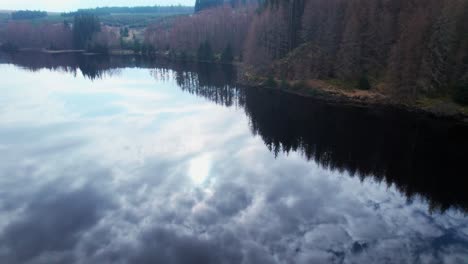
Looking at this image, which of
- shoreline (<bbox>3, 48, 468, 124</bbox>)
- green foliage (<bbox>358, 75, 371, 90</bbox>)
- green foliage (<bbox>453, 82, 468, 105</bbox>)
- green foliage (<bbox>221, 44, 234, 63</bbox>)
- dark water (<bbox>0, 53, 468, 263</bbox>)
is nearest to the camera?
dark water (<bbox>0, 53, 468, 263</bbox>)

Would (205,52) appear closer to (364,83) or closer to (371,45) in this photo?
(371,45)

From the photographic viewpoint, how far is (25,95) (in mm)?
75312

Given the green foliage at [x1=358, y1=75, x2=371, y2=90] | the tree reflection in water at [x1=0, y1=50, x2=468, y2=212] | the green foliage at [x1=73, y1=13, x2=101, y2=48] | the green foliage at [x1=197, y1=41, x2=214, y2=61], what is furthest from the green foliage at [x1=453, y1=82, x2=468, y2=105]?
the green foliage at [x1=73, y1=13, x2=101, y2=48]

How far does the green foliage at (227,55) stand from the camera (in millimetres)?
127731

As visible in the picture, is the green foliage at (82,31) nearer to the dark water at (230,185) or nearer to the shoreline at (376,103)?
the dark water at (230,185)

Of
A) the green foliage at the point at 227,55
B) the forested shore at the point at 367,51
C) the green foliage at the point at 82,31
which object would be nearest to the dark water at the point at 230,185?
the forested shore at the point at 367,51

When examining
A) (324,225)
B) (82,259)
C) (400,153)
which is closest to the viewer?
(82,259)

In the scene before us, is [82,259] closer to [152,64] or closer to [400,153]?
[400,153]

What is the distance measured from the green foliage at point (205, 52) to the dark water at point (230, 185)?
2957 inches

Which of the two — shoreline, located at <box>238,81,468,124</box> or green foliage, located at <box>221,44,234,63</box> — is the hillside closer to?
shoreline, located at <box>238,81,468,124</box>

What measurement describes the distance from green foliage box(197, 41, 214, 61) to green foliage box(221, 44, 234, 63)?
794 centimetres

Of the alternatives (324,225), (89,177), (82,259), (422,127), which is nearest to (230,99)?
(422,127)

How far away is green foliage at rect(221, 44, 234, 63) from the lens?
12773cm

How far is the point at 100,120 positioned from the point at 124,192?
28.2 meters
